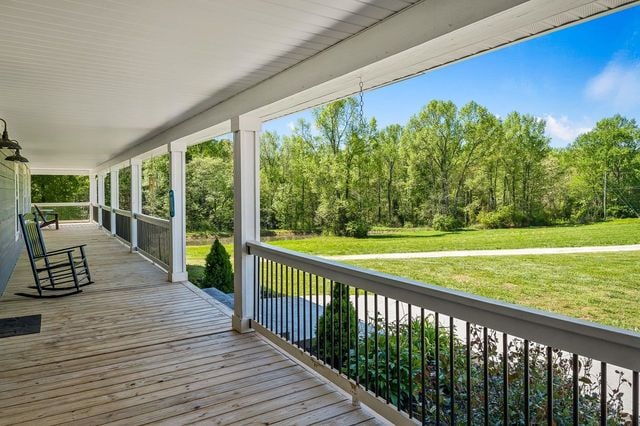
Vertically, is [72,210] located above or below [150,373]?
above

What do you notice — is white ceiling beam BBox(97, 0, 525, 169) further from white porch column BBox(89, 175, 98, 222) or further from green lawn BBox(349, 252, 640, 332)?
white porch column BBox(89, 175, 98, 222)

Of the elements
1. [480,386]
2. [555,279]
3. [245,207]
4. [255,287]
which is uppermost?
[245,207]

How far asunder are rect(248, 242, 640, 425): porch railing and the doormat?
230cm

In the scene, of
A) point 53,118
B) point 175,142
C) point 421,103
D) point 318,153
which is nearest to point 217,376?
point 318,153

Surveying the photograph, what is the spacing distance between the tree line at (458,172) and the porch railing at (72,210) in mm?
17166

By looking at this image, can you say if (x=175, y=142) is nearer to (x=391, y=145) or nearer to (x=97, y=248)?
(x=391, y=145)

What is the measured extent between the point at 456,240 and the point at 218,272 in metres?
4.30

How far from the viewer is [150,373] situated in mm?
3127

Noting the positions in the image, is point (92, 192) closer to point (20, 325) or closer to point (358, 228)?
point (20, 325)

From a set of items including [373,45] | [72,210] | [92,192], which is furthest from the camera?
[72,210]

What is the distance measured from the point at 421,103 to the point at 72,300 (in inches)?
222

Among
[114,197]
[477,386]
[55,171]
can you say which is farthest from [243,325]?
[55,171]

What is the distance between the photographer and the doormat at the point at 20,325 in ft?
13.3

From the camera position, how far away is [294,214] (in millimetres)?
6617
